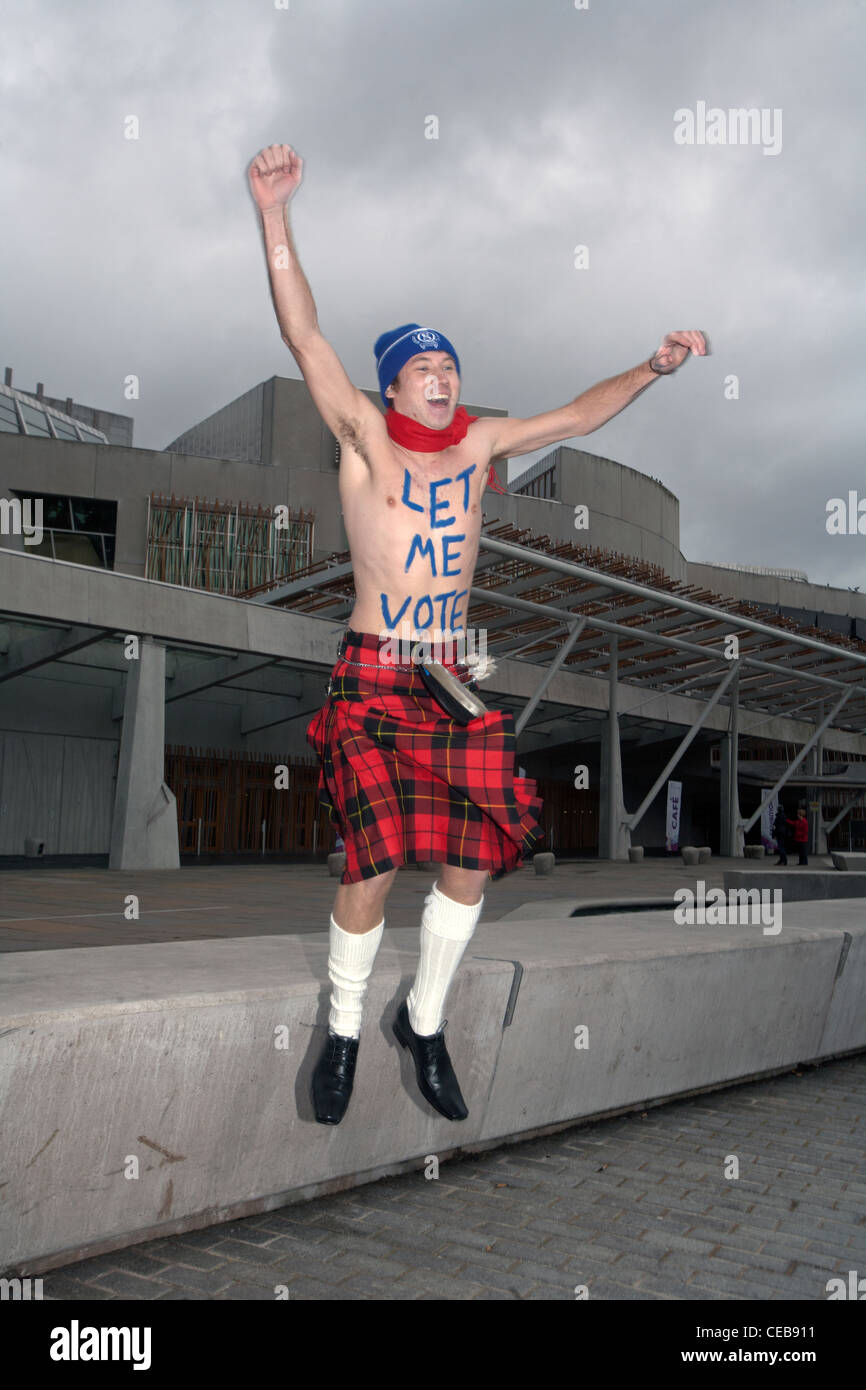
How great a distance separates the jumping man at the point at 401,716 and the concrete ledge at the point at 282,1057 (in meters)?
0.20

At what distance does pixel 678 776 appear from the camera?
135ft

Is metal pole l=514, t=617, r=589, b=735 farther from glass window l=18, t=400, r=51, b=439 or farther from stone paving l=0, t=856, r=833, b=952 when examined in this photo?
glass window l=18, t=400, r=51, b=439

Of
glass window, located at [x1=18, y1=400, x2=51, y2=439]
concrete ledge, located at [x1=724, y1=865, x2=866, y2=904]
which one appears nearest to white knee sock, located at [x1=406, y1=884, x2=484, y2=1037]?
concrete ledge, located at [x1=724, y1=865, x2=866, y2=904]

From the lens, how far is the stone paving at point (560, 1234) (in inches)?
104

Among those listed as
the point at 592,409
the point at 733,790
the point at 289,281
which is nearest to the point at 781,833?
the point at 733,790

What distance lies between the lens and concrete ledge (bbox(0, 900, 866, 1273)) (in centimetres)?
258

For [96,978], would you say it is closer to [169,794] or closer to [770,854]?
[169,794]

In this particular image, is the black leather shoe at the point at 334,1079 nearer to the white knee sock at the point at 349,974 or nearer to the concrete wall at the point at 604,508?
the white knee sock at the point at 349,974

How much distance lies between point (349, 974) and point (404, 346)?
183cm

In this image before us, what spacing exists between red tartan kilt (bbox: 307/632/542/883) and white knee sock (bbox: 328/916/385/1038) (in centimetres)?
17

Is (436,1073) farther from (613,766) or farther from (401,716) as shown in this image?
(613,766)

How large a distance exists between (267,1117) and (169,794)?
15695mm

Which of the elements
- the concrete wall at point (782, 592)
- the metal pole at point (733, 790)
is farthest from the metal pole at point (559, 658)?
the concrete wall at point (782, 592)
